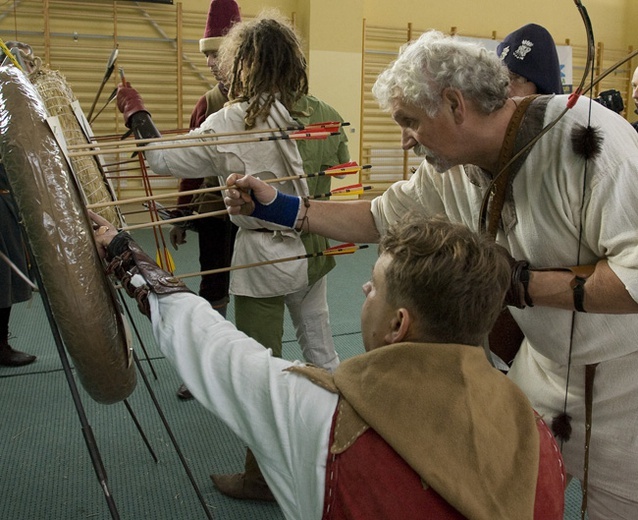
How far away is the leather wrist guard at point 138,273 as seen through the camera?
39.8 inches

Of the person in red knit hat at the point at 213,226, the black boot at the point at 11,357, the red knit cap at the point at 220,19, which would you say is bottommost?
the black boot at the point at 11,357

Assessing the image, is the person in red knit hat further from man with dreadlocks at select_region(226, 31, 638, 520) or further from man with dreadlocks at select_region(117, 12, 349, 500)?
man with dreadlocks at select_region(226, 31, 638, 520)

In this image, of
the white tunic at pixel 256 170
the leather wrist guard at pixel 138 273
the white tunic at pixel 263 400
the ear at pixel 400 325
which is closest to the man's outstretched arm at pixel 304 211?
the white tunic at pixel 256 170

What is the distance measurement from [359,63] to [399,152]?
1.20 metres

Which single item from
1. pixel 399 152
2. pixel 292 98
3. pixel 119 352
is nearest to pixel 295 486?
pixel 119 352

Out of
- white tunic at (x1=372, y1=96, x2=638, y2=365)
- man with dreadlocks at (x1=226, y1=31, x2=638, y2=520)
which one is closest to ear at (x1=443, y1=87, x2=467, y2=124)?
man with dreadlocks at (x1=226, y1=31, x2=638, y2=520)

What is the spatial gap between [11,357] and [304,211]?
1934 millimetres

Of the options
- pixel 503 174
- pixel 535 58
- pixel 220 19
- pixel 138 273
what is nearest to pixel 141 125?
pixel 220 19

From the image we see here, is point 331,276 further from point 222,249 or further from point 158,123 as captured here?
point 158,123

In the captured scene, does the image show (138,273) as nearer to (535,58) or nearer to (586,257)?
(586,257)

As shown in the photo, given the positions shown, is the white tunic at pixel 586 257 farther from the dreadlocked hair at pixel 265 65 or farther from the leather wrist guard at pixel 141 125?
the leather wrist guard at pixel 141 125

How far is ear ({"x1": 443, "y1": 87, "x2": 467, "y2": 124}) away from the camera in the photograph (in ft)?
3.88

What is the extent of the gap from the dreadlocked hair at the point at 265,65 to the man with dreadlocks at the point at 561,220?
24.8 inches

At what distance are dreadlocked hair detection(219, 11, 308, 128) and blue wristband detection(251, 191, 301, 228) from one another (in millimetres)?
370
